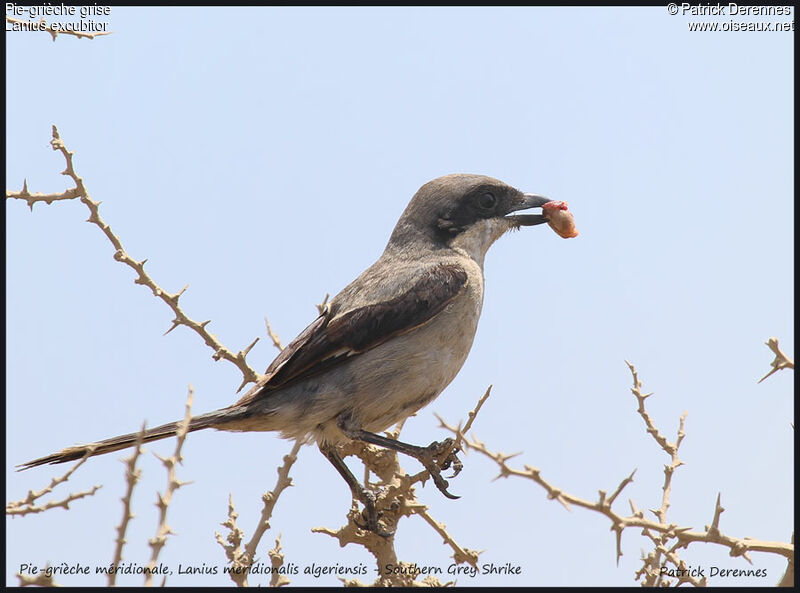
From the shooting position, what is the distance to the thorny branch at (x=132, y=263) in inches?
189

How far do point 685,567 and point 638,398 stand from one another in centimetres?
98

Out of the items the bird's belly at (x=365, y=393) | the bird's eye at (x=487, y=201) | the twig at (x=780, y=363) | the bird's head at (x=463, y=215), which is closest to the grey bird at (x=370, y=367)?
the bird's belly at (x=365, y=393)

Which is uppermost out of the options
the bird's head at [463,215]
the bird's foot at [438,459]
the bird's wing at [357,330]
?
the bird's head at [463,215]

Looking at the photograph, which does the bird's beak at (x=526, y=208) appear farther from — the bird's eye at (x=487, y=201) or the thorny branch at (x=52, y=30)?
the thorny branch at (x=52, y=30)

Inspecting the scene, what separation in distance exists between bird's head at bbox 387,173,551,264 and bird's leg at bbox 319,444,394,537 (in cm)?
152

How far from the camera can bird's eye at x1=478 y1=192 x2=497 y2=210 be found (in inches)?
244

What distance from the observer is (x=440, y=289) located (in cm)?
553

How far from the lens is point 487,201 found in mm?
6211

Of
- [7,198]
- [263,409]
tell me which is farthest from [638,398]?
[7,198]

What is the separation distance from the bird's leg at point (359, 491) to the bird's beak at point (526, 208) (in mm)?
2071

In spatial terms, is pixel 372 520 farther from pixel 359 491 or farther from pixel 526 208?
pixel 526 208

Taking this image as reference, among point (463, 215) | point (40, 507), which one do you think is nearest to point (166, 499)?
point (40, 507)

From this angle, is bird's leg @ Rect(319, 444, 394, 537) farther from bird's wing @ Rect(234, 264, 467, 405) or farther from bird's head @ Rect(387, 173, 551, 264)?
bird's head @ Rect(387, 173, 551, 264)

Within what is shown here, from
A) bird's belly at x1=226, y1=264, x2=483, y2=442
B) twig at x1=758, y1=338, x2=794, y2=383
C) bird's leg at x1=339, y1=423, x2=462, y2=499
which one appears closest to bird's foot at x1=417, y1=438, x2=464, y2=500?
bird's leg at x1=339, y1=423, x2=462, y2=499
